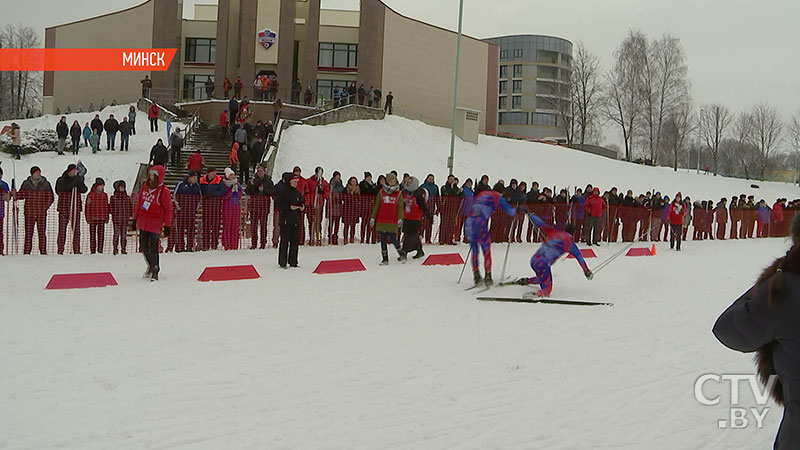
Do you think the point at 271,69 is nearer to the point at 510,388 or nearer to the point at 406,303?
the point at 406,303

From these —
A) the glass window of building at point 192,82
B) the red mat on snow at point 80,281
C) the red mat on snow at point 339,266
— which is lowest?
the red mat on snow at point 80,281

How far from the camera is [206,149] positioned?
28.6m

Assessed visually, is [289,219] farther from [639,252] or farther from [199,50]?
[199,50]

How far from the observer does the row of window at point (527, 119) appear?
105438 millimetres

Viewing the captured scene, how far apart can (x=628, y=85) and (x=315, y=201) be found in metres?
53.2

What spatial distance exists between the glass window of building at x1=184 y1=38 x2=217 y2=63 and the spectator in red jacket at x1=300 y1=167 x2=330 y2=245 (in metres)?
32.1

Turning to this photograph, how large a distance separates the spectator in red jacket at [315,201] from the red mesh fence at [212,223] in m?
0.03

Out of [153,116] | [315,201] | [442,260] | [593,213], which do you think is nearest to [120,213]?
[315,201]

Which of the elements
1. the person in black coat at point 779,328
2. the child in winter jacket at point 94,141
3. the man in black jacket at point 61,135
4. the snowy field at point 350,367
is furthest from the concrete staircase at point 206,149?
the person in black coat at point 779,328

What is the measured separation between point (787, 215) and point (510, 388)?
29174 mm

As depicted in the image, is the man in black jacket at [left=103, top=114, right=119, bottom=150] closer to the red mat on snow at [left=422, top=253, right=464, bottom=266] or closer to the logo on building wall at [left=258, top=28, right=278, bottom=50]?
the logo on building wall at [left=258, top=28, right=278, bottom=50]

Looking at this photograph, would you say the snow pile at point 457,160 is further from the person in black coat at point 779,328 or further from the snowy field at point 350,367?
the person in black coat at point 779,328

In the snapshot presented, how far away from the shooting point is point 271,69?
43.0 m

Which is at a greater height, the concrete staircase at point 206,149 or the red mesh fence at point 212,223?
the concrete staircase at point 206,149
